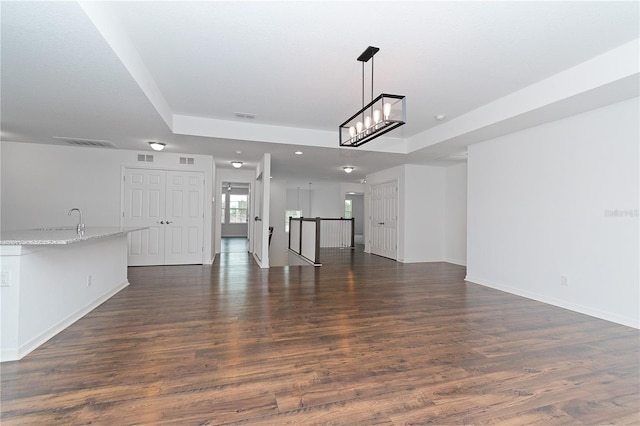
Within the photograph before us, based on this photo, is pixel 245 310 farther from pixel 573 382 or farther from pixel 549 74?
pixel 549 74

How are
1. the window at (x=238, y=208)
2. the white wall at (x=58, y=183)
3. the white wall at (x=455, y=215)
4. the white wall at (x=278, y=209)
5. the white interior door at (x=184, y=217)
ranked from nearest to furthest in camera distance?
the white wall at (x=58, y=183) < the white interior door at (x=184, y=217) < the white wall at (x=455, y=215) < the white wall at (x=278, y=209) < the window at (x=238, y=208)

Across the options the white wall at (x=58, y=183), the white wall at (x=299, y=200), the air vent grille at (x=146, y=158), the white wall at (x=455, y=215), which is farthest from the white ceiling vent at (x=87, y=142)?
the white wall at (x=299, y=200)

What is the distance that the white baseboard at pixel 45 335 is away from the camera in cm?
243

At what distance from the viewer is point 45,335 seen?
2801 mm

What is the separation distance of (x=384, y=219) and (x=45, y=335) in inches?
292

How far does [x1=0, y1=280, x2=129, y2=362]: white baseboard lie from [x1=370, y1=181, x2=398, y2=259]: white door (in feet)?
20.9

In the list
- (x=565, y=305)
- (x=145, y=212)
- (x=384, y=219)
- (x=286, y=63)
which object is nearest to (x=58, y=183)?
(x=145, y=212)

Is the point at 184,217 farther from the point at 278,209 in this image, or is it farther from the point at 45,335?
the point at 278,209

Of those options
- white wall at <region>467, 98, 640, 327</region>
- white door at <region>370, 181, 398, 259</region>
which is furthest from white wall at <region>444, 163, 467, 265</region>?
white wall at <region>467, 98, 640, 327</region>

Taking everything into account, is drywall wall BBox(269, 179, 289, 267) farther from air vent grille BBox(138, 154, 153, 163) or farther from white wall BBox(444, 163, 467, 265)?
white wall BBox(444, 163, 467, 265)

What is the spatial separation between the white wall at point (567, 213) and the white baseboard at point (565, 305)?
0.04 ft

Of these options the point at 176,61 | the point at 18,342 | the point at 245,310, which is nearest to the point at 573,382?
the point at 245,310

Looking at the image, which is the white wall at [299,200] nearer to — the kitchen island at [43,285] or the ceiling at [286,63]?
the ceiling at [286,63]

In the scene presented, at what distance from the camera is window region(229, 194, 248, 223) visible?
14430 mm
